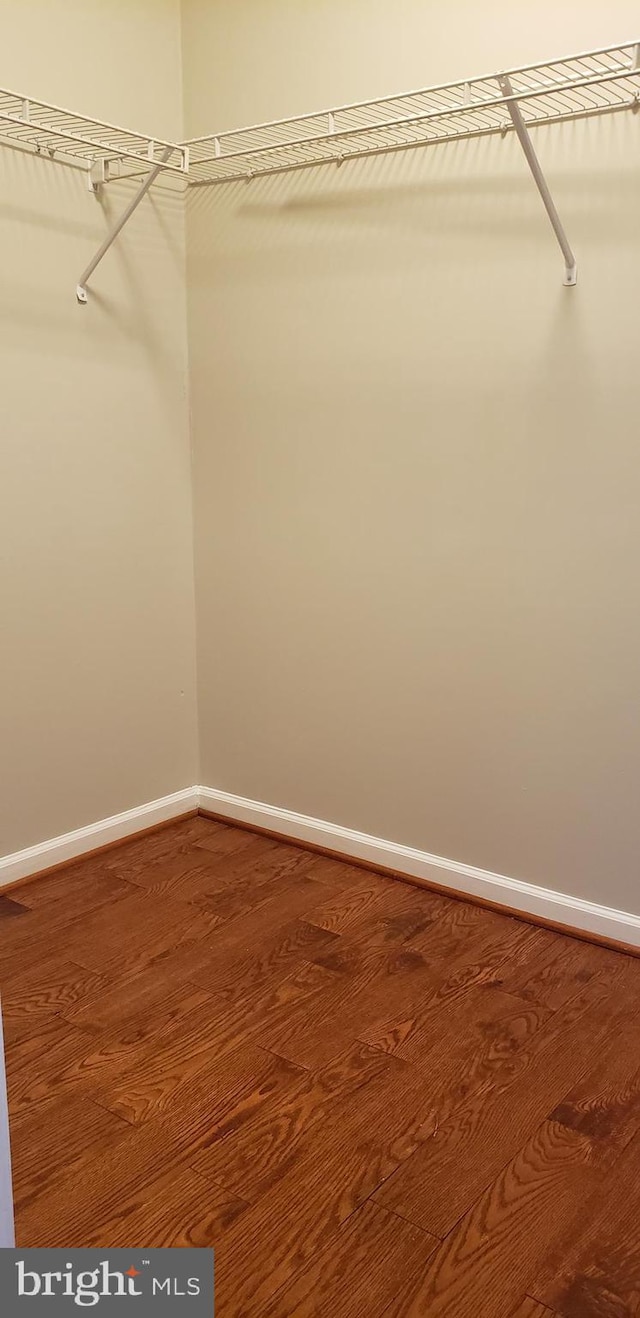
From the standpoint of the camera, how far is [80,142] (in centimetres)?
225

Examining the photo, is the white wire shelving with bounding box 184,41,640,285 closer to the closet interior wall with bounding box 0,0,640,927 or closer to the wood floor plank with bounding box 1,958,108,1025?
the closet interior wall with bounding box 0,0,640,927

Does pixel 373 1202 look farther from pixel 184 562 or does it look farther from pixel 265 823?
pixel 184 562

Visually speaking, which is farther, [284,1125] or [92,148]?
[92,148]

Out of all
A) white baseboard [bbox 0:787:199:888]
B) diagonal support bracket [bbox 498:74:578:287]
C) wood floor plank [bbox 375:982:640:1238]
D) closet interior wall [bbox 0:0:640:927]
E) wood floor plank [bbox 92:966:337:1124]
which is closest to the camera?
wood floor plank [bbox 375:982:640:1238]

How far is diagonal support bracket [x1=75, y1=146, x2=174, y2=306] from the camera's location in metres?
2.38

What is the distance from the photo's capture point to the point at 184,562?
3.04m

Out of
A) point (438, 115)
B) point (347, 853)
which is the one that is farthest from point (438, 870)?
point (438, 115)

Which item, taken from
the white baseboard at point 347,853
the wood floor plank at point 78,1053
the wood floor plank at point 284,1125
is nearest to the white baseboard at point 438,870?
the white baseboard at point 347,853

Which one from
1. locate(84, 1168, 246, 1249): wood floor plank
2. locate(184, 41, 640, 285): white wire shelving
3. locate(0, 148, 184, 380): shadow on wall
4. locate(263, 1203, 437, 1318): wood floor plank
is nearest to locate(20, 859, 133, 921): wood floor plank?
locate(84, 1168, 246, 1249): wood floor plank

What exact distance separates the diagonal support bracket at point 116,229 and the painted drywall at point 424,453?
0.35 metres

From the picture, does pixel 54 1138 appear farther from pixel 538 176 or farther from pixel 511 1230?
pixel 538 176

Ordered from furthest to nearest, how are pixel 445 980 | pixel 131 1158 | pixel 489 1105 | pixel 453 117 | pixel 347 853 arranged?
pixel 347 853 → pixel 453 117 → pixel 445 980 → pixel 489 1105 → pixel 131 1158

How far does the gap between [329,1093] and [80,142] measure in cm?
208

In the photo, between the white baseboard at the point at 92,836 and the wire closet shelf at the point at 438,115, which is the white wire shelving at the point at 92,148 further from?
the white baseboard at the point at 92,836
